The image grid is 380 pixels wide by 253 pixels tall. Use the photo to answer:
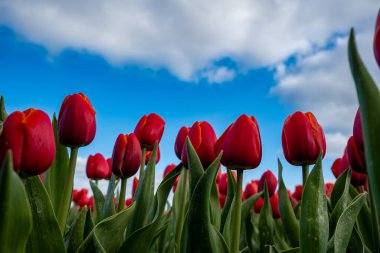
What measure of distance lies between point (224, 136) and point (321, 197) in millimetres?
503

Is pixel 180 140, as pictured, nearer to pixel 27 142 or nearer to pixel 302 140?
pixel 302 140

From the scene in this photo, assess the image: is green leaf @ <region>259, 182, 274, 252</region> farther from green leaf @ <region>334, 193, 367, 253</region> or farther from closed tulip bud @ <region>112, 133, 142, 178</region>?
green leaf @ <region>334, 193, 367, 253</region>

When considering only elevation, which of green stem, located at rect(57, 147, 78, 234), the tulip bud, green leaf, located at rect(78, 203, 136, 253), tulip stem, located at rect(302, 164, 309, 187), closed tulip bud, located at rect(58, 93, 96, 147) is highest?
closed tulip bud, located at rect(58, 93, 96, 147)

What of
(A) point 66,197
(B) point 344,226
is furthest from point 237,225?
(A) point 66,197

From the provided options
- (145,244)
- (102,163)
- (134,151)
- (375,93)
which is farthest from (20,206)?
(102,163)

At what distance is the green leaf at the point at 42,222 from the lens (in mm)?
1320

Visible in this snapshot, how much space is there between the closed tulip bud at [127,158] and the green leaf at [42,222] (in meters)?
0.79

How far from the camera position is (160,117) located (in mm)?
2441

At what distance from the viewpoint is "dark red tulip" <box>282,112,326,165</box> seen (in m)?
1.74

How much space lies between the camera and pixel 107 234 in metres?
1.54

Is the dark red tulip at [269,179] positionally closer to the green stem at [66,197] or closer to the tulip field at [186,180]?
the tulip field at [186,180]

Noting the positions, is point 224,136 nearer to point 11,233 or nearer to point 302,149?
point 302,149

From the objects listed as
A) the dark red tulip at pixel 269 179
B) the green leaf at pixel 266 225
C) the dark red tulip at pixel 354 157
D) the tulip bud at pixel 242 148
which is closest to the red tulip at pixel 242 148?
the tulip bud at pixel 242 148

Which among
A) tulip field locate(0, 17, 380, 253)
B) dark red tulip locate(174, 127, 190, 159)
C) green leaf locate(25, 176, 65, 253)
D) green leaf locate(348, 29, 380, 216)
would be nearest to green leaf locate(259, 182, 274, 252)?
tulip field locate(0, 17, 380, 253)
